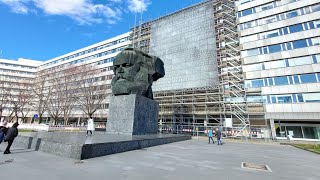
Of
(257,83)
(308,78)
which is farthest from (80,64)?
(308,78)

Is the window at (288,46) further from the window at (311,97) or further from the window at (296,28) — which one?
the window at (311,97)

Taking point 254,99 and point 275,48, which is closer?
point 254,99

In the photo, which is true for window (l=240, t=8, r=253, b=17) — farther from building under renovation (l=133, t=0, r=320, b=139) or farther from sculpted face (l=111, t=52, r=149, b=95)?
sculpted face (l=111, t=52, r=149, b=95)

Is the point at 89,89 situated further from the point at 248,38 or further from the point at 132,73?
the point at 248,38

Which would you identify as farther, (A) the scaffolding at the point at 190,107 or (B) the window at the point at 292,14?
(A) the scaffolding at the point at 190,107

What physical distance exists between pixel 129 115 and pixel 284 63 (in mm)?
26588

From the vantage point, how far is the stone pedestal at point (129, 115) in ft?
37.2

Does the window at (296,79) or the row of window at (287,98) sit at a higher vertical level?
the window at (296,79)

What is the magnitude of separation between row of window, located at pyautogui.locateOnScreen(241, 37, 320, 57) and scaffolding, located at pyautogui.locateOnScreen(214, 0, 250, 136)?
2.01 metres

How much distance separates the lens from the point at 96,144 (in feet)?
20.2

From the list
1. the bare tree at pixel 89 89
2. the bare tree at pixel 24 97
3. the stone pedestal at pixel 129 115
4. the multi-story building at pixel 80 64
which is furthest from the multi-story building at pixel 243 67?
the stone pedestal at pixel 129 115

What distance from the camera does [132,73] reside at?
42.5ft

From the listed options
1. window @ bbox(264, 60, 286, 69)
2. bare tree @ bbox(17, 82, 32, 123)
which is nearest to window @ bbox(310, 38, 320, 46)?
window @ bbox(264, 60, 286, 69)

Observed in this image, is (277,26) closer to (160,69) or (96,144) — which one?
(160,69)
